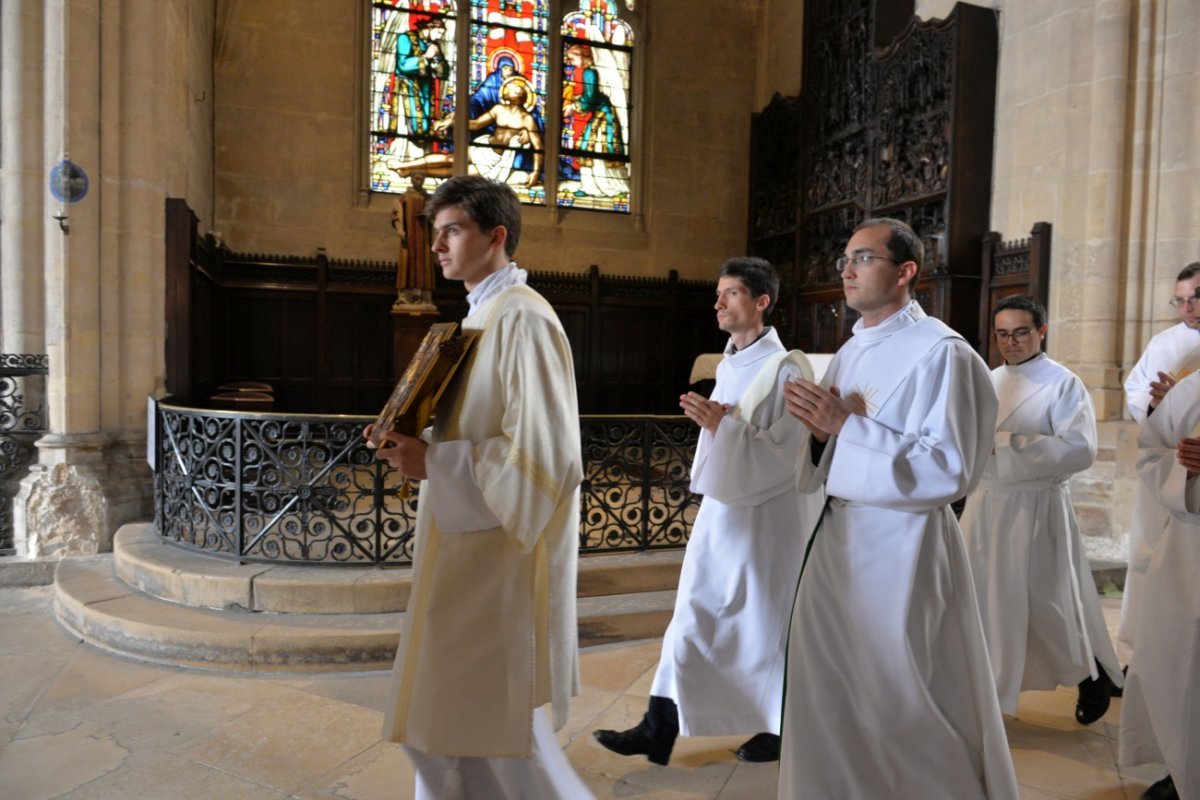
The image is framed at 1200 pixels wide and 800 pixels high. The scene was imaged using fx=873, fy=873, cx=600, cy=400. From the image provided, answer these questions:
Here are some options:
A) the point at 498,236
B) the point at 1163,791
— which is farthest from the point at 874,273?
the point at 1163,791

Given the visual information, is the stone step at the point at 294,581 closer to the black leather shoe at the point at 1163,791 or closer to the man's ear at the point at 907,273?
A: the black leather shoe at the point at 1163,791

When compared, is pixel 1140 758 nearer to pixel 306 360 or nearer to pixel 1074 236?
pixel 1074 236

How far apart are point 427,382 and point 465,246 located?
0.38 m

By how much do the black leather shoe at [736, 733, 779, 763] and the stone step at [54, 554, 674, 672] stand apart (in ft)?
4.61

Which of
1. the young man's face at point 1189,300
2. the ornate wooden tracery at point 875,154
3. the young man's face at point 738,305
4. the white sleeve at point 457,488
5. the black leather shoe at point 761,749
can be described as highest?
the ornate wooden tracery at point 875,154

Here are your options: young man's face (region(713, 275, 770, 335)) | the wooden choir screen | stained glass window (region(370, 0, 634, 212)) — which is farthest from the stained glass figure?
young man's face (region(713, 275, 770, 335))

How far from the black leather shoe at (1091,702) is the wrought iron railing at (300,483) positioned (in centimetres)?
219

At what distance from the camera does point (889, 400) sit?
223 centimetres

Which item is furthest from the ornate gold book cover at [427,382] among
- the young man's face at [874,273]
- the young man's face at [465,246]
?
the young man's face at [874,273]

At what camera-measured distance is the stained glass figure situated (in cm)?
976

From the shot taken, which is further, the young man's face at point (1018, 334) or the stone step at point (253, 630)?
the stone step at point (253, 630)

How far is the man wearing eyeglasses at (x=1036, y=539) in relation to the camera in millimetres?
3391

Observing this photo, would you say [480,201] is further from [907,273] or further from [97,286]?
[97,286]

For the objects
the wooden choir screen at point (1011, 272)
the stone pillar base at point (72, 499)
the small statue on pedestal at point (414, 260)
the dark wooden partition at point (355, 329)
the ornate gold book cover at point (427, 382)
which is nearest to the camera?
the ornate gold book cover at point (427, 382)
